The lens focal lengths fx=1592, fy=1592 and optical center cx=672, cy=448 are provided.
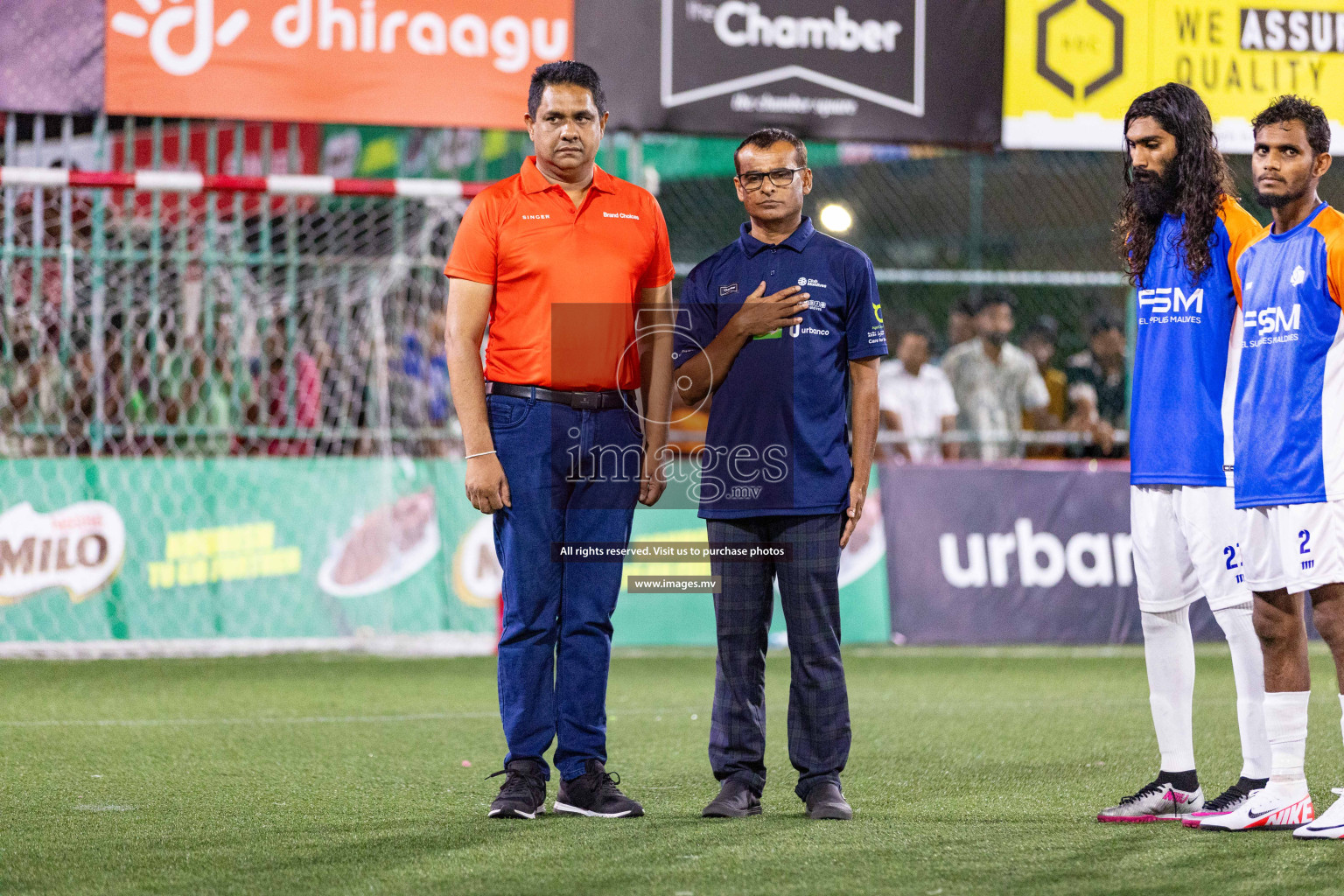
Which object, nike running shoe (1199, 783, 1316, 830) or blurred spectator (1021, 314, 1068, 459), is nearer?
nike running shoe (1199, 783, 1316, 830)

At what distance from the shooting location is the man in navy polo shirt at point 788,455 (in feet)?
15.4

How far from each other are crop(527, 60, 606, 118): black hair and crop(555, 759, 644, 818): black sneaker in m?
1.96

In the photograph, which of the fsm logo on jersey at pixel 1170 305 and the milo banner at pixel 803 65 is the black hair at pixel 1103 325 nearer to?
the milo banner at pixel 803 65

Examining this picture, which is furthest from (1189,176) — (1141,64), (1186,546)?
(1141,64)

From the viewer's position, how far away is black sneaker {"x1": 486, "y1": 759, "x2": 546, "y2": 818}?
4.55 metres

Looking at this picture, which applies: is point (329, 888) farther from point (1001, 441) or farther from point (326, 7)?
point (1001, 441)

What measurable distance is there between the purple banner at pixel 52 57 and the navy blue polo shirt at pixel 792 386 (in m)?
5.68

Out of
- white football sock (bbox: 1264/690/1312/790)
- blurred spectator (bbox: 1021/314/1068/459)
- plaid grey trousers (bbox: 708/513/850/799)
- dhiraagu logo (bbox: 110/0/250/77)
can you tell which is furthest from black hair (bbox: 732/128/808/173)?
blurred spectator (bbox: 1021/314/1068/459)

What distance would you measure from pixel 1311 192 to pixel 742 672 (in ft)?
6.99

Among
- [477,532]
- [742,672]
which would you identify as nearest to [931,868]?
[742,672]

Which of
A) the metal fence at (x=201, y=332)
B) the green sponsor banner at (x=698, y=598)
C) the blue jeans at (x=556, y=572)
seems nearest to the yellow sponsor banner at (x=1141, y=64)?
the green sponsor banner at (x=698, y=598)

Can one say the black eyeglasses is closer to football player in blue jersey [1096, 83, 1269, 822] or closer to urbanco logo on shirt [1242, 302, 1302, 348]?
football player in blue jersey [1096, 83, 1269, 822]

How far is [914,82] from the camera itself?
10.1m

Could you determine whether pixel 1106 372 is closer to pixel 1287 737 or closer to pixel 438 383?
pixel 438 383
